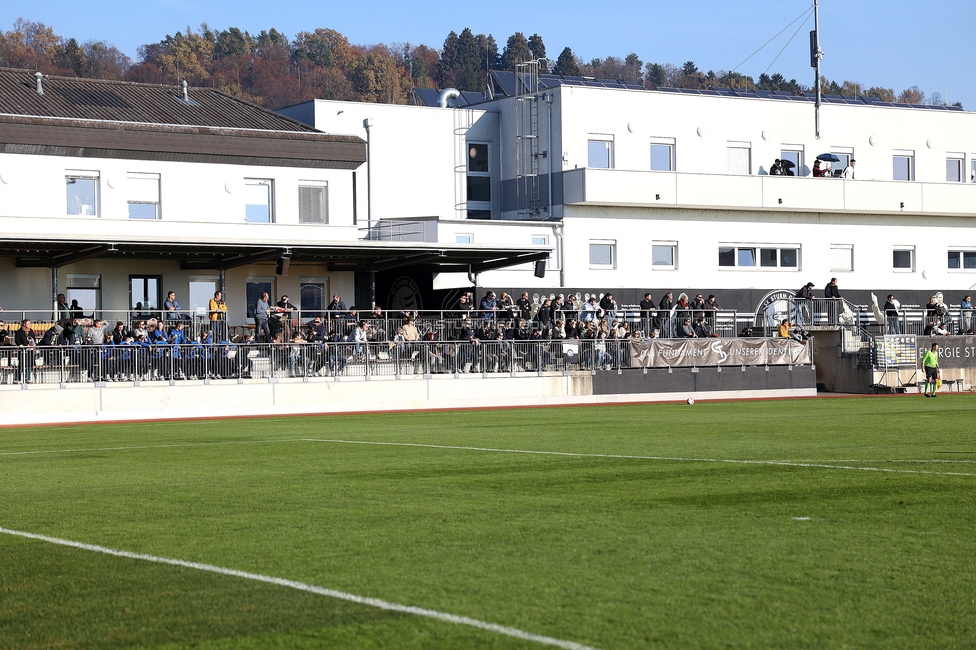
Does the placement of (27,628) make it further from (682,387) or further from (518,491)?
(682,387)

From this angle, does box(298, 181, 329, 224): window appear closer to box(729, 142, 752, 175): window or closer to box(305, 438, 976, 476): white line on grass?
box(729, 142, 752, 175): window

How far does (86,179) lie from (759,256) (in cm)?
2847

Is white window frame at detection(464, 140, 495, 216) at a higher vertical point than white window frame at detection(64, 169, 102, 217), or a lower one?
higher

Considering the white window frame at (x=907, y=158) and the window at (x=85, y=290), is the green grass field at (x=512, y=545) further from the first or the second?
the white window frame at (x=907, y=158)

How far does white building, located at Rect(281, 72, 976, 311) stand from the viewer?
4931 cm

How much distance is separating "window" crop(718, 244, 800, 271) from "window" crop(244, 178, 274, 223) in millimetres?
20175

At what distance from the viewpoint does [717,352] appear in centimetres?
4091

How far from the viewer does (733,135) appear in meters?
53.4

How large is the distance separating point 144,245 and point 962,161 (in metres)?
40.2

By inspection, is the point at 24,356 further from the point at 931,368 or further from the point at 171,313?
the point at 931,368

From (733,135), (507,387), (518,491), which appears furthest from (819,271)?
(518,491)

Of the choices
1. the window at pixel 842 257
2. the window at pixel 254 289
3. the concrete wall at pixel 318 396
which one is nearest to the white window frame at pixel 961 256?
the window at pixel 842 257

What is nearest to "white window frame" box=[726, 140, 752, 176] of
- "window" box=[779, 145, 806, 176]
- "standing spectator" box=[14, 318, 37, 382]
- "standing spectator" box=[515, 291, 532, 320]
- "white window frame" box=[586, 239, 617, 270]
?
"window" box=[779, 145, 806, 176]

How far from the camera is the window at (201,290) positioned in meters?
41.0
